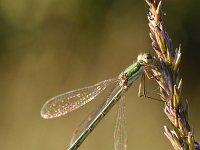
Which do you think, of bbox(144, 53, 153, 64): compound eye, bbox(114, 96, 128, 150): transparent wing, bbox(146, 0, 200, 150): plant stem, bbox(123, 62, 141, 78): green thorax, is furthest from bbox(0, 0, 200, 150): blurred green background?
bbox(146, 0, 200, 150): plant stem

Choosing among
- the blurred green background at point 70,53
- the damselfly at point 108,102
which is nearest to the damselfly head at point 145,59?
the damselfly at point 108,102

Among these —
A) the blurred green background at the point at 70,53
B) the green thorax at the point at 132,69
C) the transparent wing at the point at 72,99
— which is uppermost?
the blurred green background at the point at 70,53

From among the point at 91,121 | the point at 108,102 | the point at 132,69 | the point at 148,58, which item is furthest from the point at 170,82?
the point at 91,121

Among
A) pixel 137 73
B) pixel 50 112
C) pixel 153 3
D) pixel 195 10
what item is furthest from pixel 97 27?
pixel 153 3

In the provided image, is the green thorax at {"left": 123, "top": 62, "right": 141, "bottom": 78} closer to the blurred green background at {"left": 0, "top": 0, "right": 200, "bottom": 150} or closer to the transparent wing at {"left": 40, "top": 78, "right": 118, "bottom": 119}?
the transparent wing at {"left": 40, "top": 78, "right": 118, "bottom": 119}

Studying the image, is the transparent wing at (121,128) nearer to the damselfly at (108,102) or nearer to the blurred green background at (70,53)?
the damselfly at (108,102)
